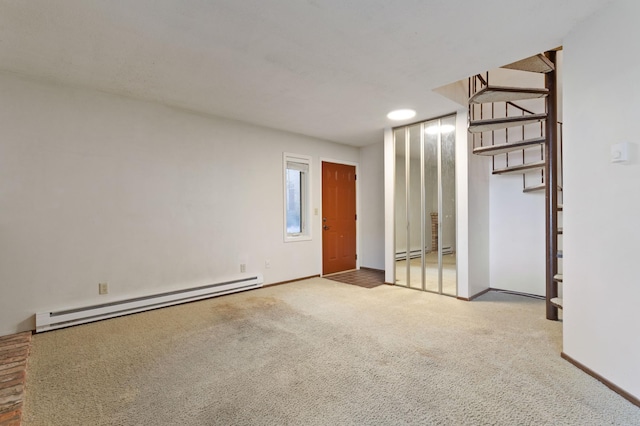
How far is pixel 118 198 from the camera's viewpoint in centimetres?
342

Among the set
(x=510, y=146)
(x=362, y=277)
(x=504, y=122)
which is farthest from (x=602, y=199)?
(x=362, y=277)

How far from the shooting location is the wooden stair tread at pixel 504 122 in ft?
10.3

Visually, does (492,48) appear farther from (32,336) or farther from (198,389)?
(32,336)

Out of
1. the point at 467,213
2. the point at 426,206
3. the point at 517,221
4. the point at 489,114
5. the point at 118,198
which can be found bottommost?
the point at 517,221

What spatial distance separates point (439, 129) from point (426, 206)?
109 centimetres

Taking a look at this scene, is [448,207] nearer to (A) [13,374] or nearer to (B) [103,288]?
(B) [103,288]

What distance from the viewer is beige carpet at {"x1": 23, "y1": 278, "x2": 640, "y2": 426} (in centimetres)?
171

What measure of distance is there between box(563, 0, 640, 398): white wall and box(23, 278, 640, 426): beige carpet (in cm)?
29

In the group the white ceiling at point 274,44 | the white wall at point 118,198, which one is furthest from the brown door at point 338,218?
the white ceiling at point 274,44

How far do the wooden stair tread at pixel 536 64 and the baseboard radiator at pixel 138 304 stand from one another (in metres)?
4.11

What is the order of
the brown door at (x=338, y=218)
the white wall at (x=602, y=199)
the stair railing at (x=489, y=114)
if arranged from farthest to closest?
the brown door at (x=338, y=218)
the stair railing at (x=489, y=114)
the white wall at (x=602, y=199)

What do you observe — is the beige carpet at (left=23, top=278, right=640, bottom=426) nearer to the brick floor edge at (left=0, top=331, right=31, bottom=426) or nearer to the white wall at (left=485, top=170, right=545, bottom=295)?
the brick floor edge at (left=0, top=331, right=31, bottom=426)

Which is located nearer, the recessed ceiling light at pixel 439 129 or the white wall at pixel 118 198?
the white wall at pixel 118 198

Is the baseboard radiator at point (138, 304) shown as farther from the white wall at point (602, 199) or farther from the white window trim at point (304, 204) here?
the white wall at point (602, 199)
